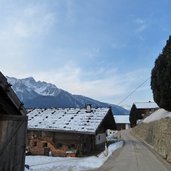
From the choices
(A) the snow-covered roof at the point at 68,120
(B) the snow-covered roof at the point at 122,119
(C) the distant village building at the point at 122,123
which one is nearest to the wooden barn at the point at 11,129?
(A) the snow-covered roof at the point at 68,120

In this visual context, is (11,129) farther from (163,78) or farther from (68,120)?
(163,78)

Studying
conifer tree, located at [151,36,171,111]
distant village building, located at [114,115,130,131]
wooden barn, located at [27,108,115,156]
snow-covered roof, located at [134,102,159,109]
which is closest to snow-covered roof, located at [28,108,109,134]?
wooden barn, located at [27,108,115,156]

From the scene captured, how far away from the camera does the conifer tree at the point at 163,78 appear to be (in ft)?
113

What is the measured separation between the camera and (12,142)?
352 inches

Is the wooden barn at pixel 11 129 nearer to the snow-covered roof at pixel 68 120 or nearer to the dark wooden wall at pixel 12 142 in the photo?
the dark wooden wall at pixel 12 142

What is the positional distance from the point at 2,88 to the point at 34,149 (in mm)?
24172

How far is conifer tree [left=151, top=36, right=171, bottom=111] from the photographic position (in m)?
34.6

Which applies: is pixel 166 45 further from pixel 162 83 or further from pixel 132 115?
pixel 132 115

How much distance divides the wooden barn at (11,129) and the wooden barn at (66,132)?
837 inches

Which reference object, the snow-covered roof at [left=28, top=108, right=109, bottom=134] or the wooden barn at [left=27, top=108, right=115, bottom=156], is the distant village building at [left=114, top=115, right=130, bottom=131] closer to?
the snow-covered roof at [left=28, top=108, right=109, bottom=134]

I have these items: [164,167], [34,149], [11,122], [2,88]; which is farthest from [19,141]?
[34,149]

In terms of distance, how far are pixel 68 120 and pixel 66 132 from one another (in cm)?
227

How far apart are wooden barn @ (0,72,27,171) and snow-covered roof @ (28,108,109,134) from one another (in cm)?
2152

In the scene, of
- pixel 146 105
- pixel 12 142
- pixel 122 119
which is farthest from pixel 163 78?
pixel 122 119
